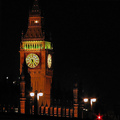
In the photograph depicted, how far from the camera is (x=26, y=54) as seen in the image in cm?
11812

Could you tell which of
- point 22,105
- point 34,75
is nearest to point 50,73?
point 34,75

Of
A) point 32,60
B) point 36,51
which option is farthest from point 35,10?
point 32,60

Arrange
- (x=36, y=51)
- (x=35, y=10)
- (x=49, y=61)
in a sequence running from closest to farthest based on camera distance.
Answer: (x=35, y=10), (x=36, y=51), (x=49, y=61)

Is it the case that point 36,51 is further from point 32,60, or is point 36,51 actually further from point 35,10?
point 35,10

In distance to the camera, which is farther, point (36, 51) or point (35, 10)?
point (36, 51)

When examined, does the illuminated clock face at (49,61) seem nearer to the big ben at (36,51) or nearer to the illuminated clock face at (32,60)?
the big ben at (36,51)

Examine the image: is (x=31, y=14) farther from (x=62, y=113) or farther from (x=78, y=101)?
(x=78, y=101)

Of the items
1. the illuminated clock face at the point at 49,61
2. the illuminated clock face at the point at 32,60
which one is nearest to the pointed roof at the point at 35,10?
the illuminated clock face at the point at 32,60

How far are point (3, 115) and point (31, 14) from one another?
79959 millimetres

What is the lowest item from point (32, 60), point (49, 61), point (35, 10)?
point (32, 60)

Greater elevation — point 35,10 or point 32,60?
point 35,10

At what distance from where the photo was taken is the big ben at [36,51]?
11744cm

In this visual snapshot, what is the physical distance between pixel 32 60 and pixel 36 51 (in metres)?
1.70

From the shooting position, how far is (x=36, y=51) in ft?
388
